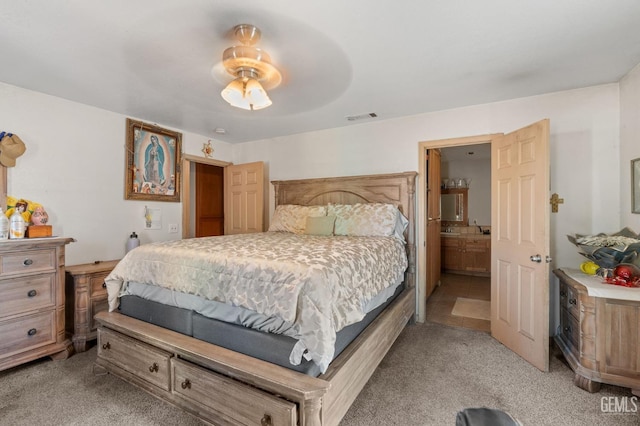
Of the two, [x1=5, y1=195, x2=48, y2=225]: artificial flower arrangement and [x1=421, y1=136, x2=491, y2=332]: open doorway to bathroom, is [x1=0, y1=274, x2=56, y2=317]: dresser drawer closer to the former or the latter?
[x1=5, y1=195, x2=48, y2=225]: artificial flower arrangement

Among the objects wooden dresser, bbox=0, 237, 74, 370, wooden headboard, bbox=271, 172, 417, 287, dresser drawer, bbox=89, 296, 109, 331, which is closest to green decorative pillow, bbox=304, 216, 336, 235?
wooden headboard, bbox=271, 172, 417, 287

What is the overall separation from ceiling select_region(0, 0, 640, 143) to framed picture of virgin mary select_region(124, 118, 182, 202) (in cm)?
53

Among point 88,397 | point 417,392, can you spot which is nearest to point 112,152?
point 88,397

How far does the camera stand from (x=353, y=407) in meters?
1.83

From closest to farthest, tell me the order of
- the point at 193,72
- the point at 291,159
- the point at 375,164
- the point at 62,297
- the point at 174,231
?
the point at 193,72 → the point at 62,297 → the point at 375,164 → the point at 174,231 → the point at 291,159

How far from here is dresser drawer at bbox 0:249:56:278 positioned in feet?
7.16

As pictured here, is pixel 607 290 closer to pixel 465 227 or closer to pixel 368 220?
pixel 368 220

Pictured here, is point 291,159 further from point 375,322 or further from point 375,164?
point 375,322

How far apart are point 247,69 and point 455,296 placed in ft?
13.4

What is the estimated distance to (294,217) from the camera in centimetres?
365

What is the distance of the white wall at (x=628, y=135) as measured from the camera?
2.26m

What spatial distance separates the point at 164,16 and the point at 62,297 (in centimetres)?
248

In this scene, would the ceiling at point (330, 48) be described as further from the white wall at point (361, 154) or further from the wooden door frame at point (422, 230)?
the wooden door frame at point (422, 230)

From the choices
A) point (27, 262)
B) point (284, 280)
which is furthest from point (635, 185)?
point (27, 262)
